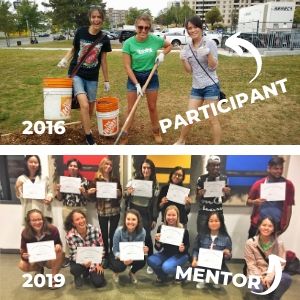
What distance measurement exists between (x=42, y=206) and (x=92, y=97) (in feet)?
3.31

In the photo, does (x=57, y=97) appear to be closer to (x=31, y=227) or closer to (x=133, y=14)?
(x=133, y=14)

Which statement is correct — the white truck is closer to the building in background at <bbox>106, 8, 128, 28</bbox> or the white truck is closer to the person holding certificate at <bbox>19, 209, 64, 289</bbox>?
the building in background at <bbox>106, 8, 128, 28</bbox>

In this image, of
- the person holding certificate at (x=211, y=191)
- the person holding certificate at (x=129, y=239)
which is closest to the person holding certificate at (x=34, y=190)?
the person holding certificate at (x=129, y=239)

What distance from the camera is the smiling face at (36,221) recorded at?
1.41m

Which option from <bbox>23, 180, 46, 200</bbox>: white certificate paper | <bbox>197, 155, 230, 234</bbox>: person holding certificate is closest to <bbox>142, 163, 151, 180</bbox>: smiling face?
<bbox>197, 155, 230, 234</bbox>: person holding certificate

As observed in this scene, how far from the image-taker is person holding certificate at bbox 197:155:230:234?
1.36 m

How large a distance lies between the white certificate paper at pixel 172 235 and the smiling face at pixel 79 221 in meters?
0.37

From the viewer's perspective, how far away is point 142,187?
4.61 ft

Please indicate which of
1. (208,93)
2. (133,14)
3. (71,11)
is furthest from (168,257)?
(71,11)

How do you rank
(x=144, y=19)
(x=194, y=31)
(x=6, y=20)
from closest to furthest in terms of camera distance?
(x=194, y=31) → (x=144, y=19) → (x=6, y=20)

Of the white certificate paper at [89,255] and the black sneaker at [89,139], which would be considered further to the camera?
the black sneaker at [89,139]

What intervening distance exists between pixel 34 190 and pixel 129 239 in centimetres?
49

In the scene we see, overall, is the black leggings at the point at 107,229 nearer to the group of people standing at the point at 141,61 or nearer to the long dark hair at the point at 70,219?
the long dark hair at the point at 70,219

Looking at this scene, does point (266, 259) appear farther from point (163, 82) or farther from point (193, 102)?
point (163, 82)
